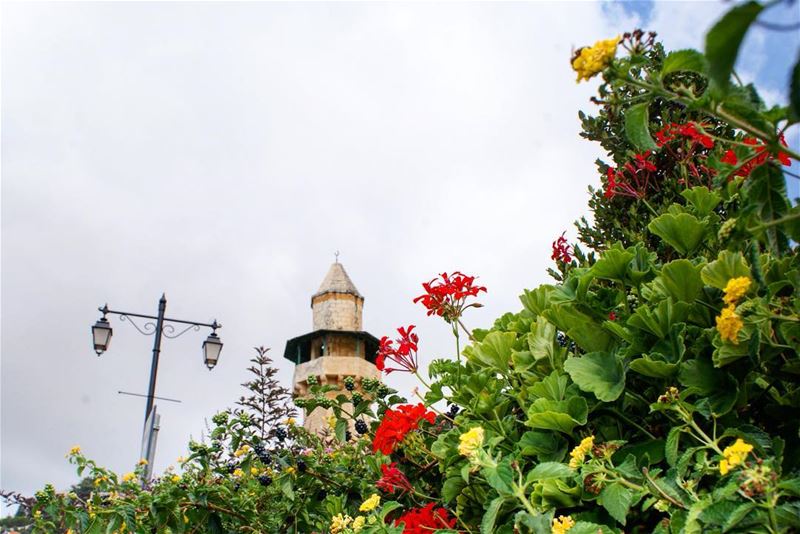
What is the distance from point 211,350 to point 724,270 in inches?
364

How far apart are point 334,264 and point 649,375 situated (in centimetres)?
2999

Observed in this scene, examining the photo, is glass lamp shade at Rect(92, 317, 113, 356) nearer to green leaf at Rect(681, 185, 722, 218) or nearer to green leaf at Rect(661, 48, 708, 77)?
green leaf at Rect(681, 185, 722, 218)

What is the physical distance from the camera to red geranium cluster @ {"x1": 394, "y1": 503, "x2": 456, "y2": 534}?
1811 millimetres

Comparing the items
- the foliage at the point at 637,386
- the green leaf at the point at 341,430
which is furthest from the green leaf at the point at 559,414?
the green leaf at the point at 341,430

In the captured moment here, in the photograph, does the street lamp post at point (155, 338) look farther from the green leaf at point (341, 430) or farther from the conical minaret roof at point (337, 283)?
the conical minaret roof at point (337, 283)

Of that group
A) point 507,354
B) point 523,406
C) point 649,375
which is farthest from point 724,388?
point 507,354

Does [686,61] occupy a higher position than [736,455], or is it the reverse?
[686,61]

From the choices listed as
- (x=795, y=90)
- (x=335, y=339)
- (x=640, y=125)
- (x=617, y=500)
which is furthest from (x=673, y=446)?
(x=335, y=339)

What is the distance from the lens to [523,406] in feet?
5.96

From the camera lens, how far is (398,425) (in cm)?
210

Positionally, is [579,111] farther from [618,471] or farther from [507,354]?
[618,471]

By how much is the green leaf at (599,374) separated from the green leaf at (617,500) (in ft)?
0.66

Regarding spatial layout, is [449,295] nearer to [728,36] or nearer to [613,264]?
[613,264]

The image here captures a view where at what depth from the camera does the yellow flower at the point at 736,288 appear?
4.19ft
